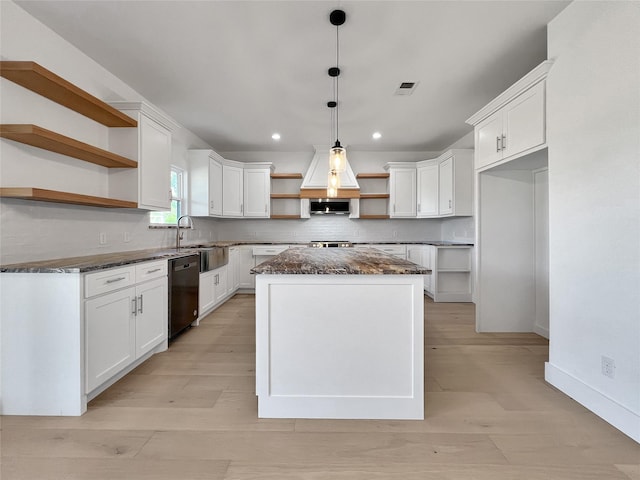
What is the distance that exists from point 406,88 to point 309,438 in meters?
3.37

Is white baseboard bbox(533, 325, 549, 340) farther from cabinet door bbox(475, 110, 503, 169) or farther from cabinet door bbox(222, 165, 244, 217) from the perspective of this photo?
cabinet door bbox(222, 165, 244, 217)

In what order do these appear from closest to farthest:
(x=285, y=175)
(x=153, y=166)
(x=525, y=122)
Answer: (x=525, y=122)
(x=153, y=166)
(x=285, y=175)

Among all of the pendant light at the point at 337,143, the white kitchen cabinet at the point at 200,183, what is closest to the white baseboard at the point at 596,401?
the pendant light at the point at 337,143

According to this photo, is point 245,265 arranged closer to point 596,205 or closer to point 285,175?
point 285,175

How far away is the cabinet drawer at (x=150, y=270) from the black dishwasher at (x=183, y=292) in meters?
0.14

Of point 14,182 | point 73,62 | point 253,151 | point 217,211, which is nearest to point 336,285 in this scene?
point 14,182

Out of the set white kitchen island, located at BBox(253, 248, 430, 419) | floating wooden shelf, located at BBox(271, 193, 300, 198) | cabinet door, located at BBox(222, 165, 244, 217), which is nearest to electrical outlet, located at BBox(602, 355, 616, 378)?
white kitchen island, located at BBox(253, 248, 430, 419)

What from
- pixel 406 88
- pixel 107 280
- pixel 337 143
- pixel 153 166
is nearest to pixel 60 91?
pixel 153 166

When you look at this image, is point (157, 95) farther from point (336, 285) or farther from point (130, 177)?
point (336, 285)

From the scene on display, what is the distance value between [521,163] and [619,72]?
123 centimetres

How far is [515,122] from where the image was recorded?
2582 millimetres

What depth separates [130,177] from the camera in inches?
113

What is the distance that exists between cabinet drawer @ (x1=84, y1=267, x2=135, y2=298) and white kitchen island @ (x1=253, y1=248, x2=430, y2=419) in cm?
108

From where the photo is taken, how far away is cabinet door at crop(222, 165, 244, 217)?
17.3 ft
